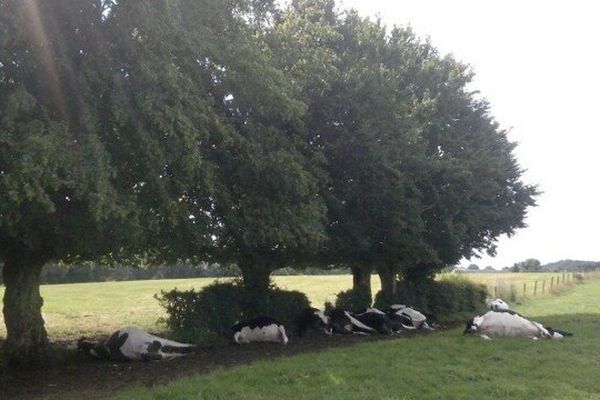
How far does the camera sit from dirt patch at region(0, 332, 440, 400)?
9523 millimetres

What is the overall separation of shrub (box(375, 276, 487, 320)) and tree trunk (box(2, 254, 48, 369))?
1310 cm

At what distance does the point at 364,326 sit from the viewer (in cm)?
1733

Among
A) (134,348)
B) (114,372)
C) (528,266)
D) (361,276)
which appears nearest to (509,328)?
(361,276)

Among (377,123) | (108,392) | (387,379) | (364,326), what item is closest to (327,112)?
(377,123)

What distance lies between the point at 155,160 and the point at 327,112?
7714mm

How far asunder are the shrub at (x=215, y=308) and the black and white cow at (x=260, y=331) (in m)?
0.70

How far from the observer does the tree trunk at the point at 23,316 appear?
12.3m

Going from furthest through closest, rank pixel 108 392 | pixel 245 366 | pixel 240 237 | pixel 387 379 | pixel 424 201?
pixel 424 201 → pixel 240 237 → pixel 245 366 → pixel 387 379 → pixel 108 392

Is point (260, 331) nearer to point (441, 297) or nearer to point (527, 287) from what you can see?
point (441, 297)

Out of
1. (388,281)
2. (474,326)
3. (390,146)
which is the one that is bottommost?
(474,326)

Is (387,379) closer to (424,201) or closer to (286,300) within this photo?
(286,300)

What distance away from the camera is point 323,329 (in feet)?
55.1

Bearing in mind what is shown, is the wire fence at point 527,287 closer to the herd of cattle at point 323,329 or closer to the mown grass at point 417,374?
the herd of cattle at point 323,329

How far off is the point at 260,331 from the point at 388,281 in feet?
33.3
